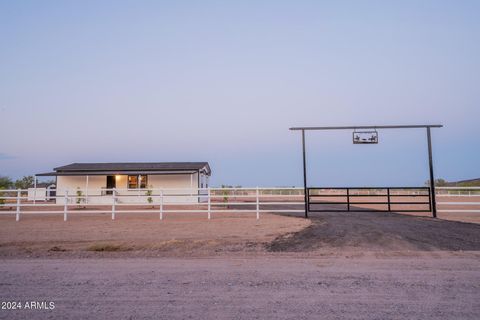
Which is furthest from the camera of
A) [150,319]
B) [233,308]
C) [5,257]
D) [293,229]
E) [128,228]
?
[128,228]

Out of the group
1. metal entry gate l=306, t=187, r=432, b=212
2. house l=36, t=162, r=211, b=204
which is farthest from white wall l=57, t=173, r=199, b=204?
metal entry gate l=306, t=187, r=432, b=212

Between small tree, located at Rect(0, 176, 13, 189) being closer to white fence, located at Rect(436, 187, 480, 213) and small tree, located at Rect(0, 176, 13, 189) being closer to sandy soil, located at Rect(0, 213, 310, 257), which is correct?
sandy soil, located at Rect(0, 213, 310, 257)

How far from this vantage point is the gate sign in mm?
15258

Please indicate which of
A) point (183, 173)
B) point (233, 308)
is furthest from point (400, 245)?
point (183, 173)

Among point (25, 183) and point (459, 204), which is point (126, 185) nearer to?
point (459, 204)

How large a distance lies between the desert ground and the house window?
1726 cm

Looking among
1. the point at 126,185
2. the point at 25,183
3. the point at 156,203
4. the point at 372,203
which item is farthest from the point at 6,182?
the point at 372,203

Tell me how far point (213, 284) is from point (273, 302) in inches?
48.1

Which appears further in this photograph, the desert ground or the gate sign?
the gate sign

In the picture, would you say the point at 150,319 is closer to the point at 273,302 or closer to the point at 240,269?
the point at 273,302

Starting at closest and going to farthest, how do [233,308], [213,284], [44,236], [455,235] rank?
[233,308] → [213,284] → [455,235] → [44,236]

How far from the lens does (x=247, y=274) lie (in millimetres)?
5992

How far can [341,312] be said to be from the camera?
13.5 feet

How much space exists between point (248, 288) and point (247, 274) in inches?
34.8
